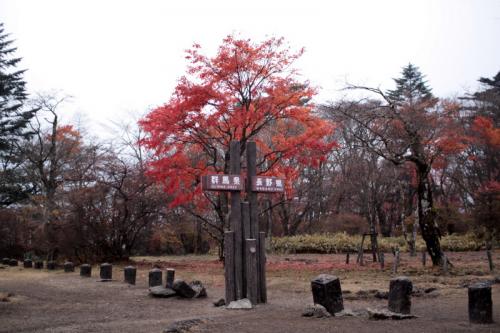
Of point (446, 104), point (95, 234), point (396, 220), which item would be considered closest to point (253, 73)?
point (95, 234)

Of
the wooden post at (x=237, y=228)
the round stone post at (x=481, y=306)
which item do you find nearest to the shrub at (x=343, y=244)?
the wooden post at (x=237, y=228)

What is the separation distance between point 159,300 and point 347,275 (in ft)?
20.8

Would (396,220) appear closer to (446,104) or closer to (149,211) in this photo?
(446,104)

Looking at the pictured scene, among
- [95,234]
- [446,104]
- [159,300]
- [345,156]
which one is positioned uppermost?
[446,104]

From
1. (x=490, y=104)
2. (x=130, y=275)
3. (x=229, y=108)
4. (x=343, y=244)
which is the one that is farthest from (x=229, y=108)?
(x=490, y=104)

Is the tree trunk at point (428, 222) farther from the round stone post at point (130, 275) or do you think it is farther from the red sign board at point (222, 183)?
the round stone post at point (130, 275)

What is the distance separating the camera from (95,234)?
68.7 feet

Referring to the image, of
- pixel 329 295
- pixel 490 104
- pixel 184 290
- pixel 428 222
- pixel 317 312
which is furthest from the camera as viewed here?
pixel 490 104

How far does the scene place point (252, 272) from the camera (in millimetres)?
9516

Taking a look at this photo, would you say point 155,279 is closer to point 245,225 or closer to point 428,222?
point 245,225

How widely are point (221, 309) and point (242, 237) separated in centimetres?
149

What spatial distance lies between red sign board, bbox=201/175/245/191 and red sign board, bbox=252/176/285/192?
33cm

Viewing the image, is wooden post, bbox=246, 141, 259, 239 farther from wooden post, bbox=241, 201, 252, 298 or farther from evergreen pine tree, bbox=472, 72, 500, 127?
evergreen pine tree, bbox=472, 72, 500, 127

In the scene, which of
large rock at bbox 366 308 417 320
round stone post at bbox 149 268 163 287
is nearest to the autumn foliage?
round stone post at bbox 149 268 163 287
